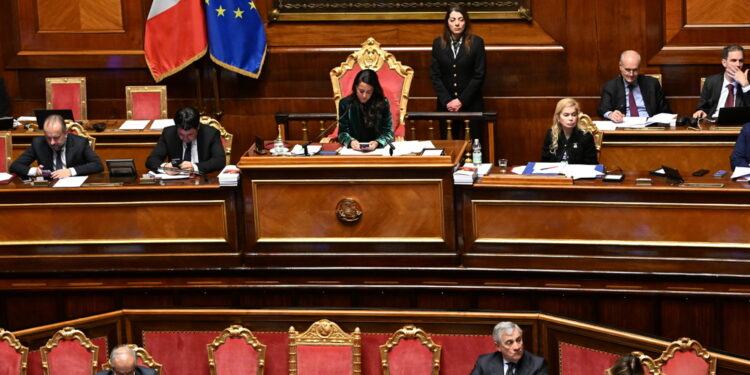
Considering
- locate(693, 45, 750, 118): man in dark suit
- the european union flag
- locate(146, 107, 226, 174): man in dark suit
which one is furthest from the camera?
the european union flag

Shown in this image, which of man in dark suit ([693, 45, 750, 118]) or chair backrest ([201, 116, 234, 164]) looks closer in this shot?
chair backrest ([201, 116, 234, 164])

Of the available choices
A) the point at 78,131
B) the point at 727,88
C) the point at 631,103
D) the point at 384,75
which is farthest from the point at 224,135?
the point at 727,88

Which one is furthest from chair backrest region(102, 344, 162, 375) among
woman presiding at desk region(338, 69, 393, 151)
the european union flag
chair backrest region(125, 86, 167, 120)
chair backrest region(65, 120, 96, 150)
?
the european union flag

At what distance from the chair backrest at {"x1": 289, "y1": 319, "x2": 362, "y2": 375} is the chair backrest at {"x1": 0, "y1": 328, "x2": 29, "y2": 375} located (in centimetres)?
141

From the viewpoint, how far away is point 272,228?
7473 mm

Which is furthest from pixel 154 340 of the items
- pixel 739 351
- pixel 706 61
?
pixel 706 61

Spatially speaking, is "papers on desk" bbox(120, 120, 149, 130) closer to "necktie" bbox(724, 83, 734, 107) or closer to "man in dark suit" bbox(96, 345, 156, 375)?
"man in dark suit" bbox(96, 345, 156, 375)

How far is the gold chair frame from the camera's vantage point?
6.22m

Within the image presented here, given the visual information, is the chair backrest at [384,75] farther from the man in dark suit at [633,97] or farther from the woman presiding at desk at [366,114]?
the man in dark suit at [633,97]

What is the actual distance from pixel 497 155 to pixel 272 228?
3279 mm

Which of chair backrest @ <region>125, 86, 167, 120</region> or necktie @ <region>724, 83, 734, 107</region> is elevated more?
chair backrest @ <region>125, 86, 167, 120</region>

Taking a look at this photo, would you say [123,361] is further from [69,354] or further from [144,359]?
[69,354]

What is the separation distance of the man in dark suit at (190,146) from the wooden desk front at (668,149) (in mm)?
2571

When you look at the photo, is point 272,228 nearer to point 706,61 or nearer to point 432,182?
point 432,182
